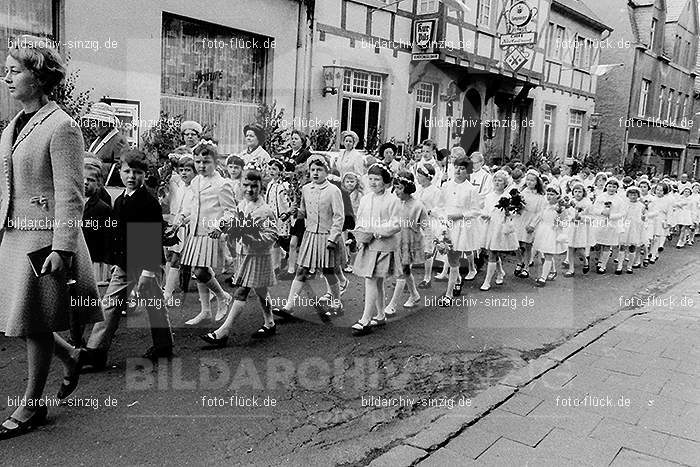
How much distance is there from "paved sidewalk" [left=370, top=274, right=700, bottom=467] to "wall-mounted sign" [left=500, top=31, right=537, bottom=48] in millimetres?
14295

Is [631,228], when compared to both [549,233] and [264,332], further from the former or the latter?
[264,332]

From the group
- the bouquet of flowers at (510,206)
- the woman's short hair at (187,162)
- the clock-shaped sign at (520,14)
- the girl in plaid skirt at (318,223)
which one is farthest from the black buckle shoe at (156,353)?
the clock-shaped sign at (520,14)

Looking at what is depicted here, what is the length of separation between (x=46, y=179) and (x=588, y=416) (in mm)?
3886

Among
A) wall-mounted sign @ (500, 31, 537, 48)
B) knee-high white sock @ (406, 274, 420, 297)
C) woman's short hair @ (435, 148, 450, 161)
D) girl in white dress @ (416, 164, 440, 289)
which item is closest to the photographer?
knee-high white sock @ (406, 274, 420, 297)

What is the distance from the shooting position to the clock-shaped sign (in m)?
18.9

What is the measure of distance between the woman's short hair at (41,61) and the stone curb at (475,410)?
295cm

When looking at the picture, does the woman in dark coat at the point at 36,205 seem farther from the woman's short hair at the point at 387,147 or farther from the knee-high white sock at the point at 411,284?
the woman's short hair at the point at 387,147

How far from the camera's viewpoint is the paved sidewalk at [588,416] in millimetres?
3840

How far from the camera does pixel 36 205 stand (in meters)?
3.71

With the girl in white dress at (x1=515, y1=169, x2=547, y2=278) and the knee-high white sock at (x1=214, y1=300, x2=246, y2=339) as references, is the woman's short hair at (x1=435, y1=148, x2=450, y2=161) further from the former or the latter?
the knee-high white sock at (x1=214, y1=300, x2=246, y2=339)

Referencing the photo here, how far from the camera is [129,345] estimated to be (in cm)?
557

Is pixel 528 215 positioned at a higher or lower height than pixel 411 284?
higher

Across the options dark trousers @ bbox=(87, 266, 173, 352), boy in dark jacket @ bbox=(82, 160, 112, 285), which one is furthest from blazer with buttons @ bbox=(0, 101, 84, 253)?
boy in dark jacket @ bbox=(82, 160, 112, 285)

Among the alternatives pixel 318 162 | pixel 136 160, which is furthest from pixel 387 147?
pixel 136 160
